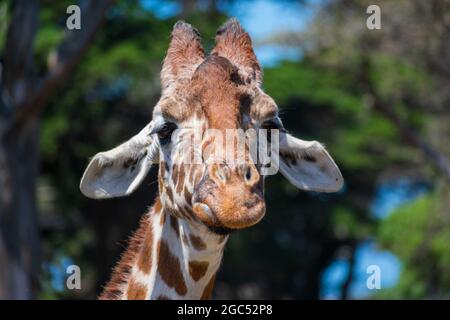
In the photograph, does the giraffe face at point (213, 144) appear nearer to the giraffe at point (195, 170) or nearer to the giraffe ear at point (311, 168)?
the giraffe at point (195, 170)

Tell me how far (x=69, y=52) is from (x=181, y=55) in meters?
10.4

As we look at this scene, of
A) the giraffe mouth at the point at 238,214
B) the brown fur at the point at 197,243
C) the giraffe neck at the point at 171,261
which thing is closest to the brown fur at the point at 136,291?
the giraffe neck at the point at 171,261

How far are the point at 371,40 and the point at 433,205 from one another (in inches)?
190

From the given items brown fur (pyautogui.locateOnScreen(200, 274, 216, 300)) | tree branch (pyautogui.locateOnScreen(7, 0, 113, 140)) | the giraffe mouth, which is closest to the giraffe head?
the giraffe mouth

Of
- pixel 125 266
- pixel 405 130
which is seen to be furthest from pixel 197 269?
pixel 405 130

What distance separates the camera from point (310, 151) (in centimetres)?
609

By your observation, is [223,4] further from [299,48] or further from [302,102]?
[302,102]

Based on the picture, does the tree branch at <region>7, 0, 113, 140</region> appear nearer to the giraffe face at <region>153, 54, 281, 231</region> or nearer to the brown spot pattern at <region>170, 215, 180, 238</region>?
the brown spot pattern at <region>170, 215, 180, 238</region>

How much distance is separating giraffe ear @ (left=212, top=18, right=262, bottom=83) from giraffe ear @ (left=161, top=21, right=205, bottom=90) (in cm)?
11

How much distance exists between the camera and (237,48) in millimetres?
6176

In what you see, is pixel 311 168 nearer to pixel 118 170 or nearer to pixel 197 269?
pixel 197 269

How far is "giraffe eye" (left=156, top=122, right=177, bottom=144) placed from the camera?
5.82 metres

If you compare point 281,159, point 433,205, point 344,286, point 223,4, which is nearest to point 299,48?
point 223,4

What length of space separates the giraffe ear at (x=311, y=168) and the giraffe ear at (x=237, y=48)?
44cm
